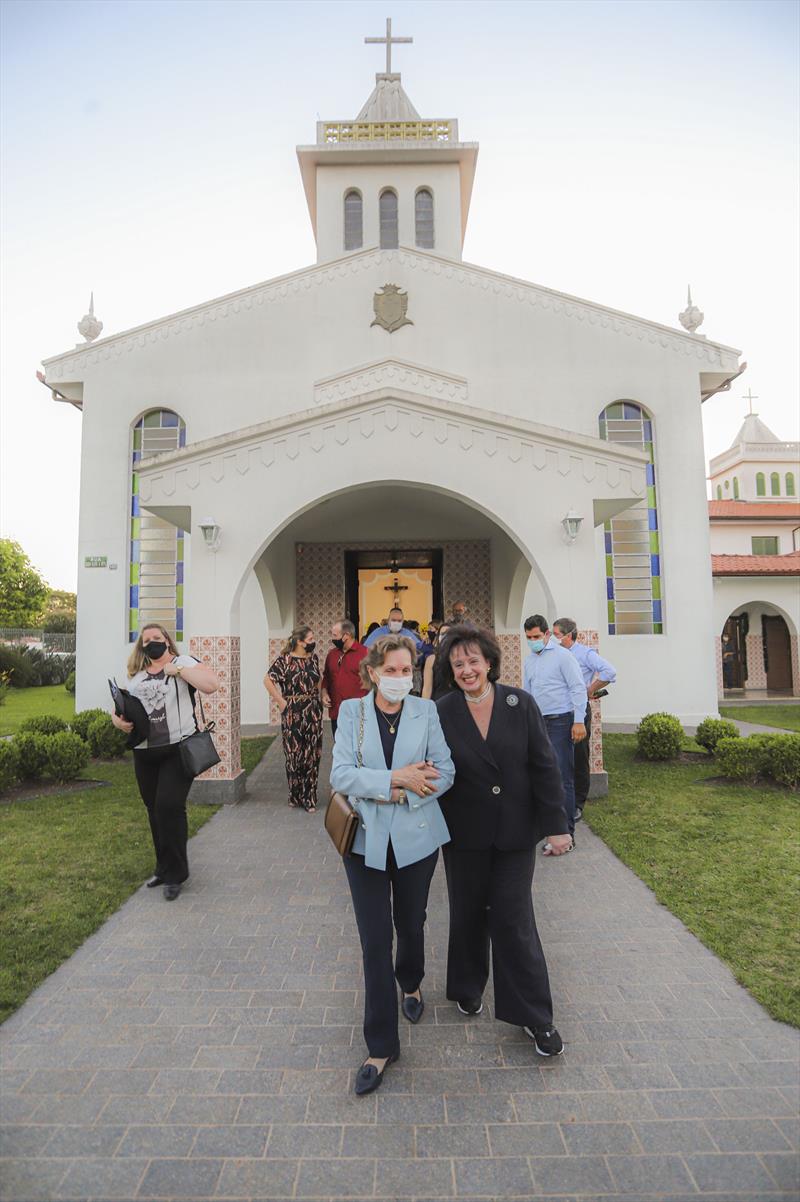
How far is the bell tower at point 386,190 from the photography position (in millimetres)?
17594

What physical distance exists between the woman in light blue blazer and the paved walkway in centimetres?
37

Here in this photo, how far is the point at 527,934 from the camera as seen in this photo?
3.34 metres

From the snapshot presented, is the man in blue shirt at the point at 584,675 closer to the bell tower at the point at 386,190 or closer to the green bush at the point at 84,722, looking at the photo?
the green bush at the point at 84,722

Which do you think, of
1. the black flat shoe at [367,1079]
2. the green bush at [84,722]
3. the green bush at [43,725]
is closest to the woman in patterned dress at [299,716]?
the green bush at [43,725]

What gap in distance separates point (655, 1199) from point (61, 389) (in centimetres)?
1637

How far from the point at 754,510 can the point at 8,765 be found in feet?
93.8

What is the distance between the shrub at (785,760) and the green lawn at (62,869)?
22.8ft

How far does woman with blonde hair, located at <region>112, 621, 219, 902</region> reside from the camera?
522cm

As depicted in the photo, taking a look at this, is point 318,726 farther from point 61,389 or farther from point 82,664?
point 61,389

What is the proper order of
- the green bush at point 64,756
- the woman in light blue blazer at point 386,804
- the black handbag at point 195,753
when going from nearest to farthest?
the woman in light blue blazer at point 386,804, the black handbag at point 195,753, the green bush at point 64,756

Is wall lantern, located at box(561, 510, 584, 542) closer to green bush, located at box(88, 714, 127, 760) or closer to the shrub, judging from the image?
the shrub

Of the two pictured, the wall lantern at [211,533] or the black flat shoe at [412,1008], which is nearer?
the black flat shoe at [412,1008]

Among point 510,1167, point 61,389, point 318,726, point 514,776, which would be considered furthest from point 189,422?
point 510,1167

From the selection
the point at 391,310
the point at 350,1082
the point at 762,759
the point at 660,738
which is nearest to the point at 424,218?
the point at 391,310
